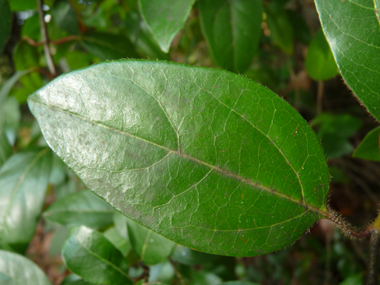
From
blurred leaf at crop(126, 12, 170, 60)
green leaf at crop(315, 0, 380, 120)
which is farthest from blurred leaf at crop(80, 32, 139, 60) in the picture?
green leaf at crop(315, 0, 380, 120)

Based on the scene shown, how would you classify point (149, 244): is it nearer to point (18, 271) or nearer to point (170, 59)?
point (18, 271)

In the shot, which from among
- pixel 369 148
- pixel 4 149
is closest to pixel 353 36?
pixel 369 148

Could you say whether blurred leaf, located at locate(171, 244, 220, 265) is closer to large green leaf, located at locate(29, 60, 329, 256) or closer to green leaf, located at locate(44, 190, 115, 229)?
green leaf, located at locate(44, 190, 115, 229)

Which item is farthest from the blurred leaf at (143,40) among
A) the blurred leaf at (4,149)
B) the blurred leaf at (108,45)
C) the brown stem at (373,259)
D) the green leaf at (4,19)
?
the brown stem at (373,259)

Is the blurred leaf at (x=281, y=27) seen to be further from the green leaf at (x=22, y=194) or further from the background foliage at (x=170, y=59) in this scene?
the green leaf at (x=22, y=194)

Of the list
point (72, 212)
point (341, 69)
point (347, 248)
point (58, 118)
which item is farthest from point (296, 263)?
point (58, 118)

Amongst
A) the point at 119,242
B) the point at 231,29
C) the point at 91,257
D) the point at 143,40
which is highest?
the point at 231,29
